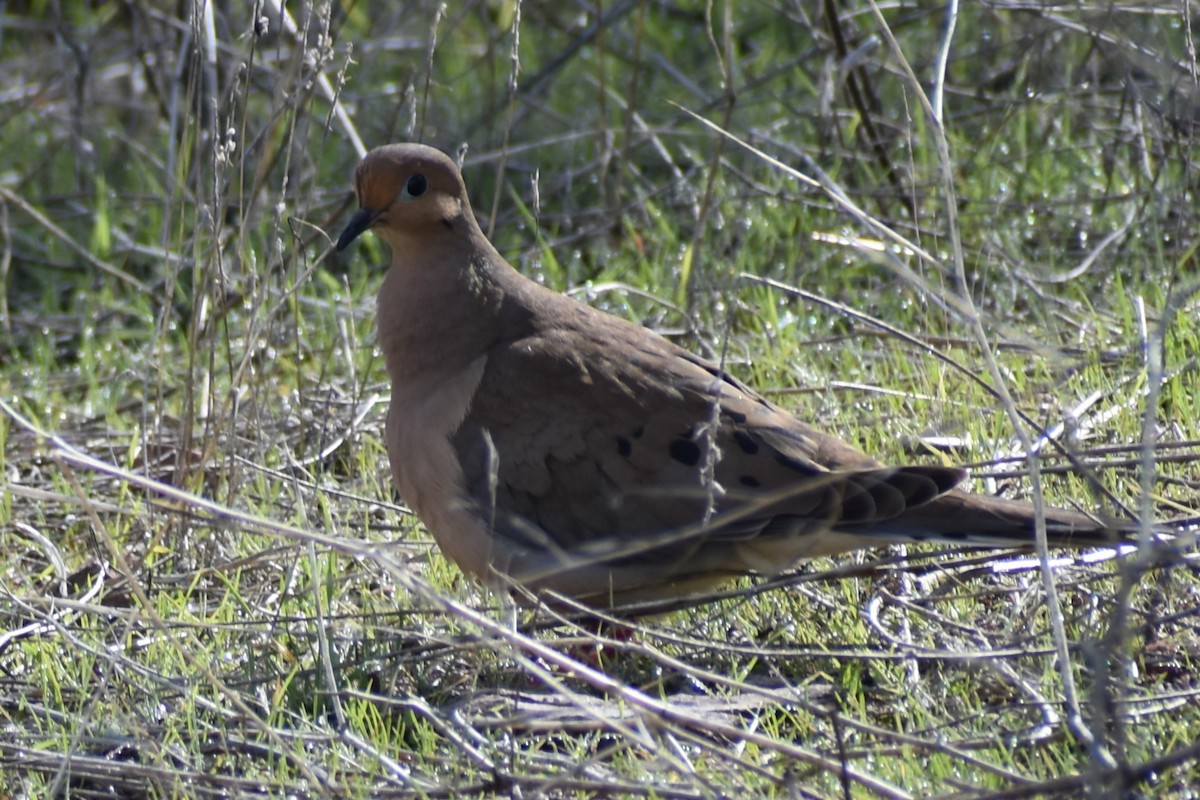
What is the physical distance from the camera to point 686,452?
10.9 ft

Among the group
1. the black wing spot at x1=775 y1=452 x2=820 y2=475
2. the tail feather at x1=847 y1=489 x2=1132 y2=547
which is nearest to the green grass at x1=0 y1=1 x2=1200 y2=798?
the tail feather at x1=847 y1=489 x2=1132 y2=547

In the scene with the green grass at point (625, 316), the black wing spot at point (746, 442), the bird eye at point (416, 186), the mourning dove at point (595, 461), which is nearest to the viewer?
the green grass at point (625, 316)

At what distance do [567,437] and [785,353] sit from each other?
1.40m

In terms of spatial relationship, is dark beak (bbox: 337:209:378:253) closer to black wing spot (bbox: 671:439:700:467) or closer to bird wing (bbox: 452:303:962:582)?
bird wing (bbox: 452:303:962:582)

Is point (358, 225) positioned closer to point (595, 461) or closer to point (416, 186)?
point (416, 186)

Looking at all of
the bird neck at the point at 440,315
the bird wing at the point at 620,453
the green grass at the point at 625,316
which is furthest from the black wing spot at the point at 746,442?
the bird neck at the point at 440,315

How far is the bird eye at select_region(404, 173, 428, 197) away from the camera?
3.69 metres

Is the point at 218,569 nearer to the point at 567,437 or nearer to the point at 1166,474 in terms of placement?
the point at 567,437

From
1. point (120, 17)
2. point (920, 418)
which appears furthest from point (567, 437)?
point (120, 17)

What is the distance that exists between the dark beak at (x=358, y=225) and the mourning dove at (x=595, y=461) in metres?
0.03

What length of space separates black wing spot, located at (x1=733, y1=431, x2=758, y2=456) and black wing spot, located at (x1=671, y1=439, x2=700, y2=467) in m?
0.10

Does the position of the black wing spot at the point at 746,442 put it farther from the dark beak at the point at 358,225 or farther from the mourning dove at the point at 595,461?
the dark beak at the point at 358,225

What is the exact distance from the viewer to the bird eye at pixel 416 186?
3.69 m

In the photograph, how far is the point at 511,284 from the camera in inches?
144
